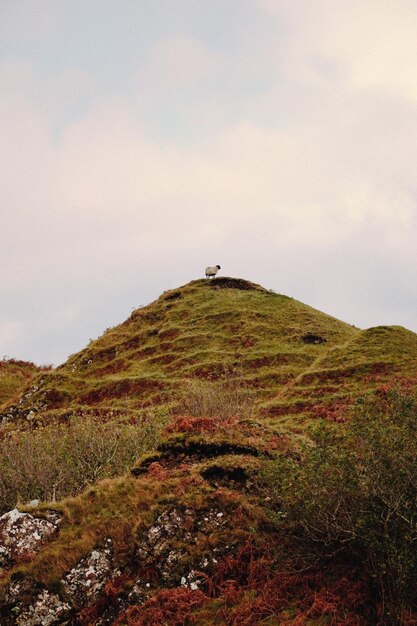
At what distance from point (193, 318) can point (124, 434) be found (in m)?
30.8

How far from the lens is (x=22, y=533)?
12445 millimetres

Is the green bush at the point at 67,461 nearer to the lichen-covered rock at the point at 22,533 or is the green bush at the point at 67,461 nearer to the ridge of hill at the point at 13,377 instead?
the lichen-covered rock at the point at 22,533

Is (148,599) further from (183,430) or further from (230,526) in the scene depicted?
(183,430)

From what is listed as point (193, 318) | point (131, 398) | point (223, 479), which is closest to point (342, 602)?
point (223, 479)

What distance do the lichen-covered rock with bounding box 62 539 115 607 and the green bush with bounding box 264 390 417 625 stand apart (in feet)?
13.0

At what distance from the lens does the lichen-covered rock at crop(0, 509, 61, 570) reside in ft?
39.7

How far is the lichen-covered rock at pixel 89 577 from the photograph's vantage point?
438 inches

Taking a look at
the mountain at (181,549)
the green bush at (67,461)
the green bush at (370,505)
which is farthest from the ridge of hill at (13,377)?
the green bush at (370,505)

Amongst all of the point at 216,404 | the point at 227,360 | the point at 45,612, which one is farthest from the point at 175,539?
the point at 227,360

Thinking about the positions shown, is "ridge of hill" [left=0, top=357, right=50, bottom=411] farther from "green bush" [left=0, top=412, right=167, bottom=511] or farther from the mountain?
the mountain

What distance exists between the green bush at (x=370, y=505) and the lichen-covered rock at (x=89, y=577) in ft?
13.0

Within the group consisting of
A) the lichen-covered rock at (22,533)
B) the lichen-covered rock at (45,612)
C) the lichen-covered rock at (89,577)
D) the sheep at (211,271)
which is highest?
the sheep at (211,271)

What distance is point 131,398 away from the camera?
38688mm

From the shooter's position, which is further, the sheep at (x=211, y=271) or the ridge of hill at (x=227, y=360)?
the sheep at (x=211, y=271)
